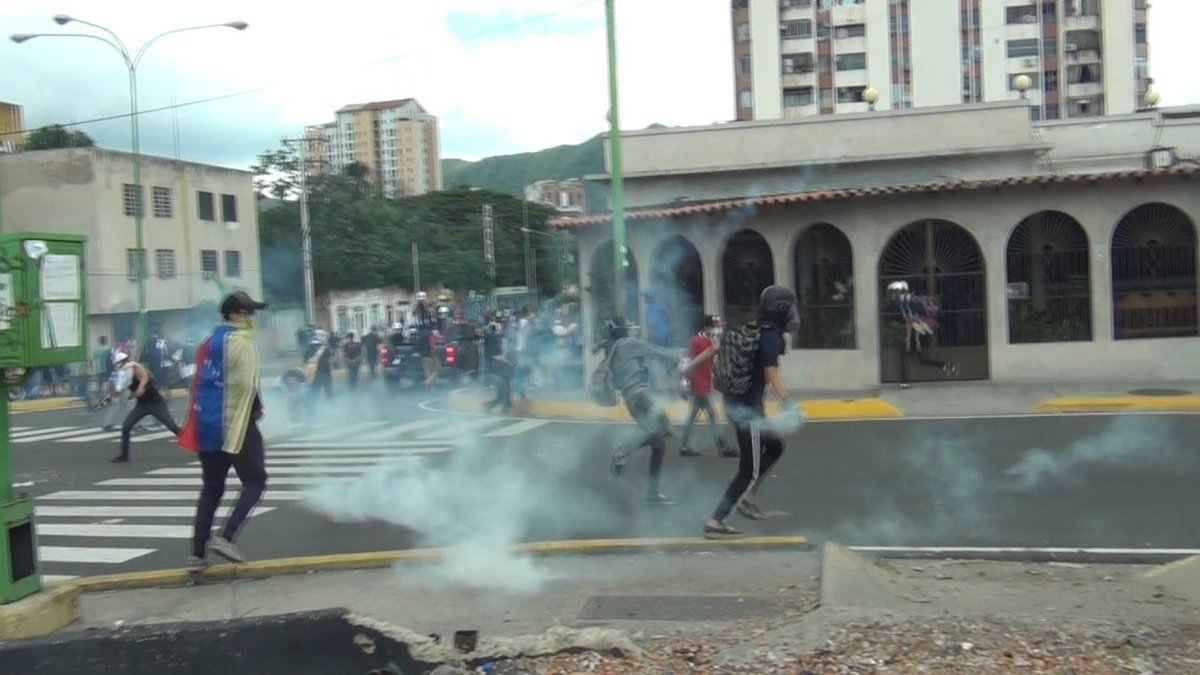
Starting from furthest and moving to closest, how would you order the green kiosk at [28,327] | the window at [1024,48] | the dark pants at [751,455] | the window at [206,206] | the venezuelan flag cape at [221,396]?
the window at [1024,48], the window at [206,206], the dark pants at [751,455], the venezuelan flag cape at [221,396], the green kiosk at [28,327]

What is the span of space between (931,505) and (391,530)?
13.9 ft

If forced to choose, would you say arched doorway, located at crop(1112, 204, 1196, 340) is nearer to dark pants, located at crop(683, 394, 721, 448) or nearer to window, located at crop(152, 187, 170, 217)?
dark pants, located at crop(683, 394, 721, 448)

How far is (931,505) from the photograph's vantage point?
8266 millimetres

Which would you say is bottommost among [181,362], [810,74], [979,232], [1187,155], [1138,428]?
[1138,428]

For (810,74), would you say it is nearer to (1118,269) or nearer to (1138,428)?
(1118,269)

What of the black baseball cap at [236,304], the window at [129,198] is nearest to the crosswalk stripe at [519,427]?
the black baseball cap at [236,304]

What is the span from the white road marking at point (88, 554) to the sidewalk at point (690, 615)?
1.39 meters

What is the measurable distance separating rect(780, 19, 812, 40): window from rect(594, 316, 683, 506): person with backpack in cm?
6616

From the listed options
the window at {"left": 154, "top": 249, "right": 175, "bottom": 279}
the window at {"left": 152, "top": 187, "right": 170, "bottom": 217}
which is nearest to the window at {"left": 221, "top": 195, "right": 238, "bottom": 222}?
the window at {"left": 154, "top": 249, "right": 175, "bottom": 279}

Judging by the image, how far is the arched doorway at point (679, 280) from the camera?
63.5 feet

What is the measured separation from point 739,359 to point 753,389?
226 millimetres

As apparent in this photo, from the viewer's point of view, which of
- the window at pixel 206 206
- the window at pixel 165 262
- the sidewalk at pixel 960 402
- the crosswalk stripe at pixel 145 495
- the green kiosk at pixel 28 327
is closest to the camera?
the green kiosk at pixel 28 327

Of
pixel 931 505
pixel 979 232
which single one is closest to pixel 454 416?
pixel 979 232

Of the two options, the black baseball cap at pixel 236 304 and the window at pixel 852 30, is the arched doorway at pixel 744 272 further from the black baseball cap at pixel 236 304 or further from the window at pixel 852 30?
the window at pixel 852 30
